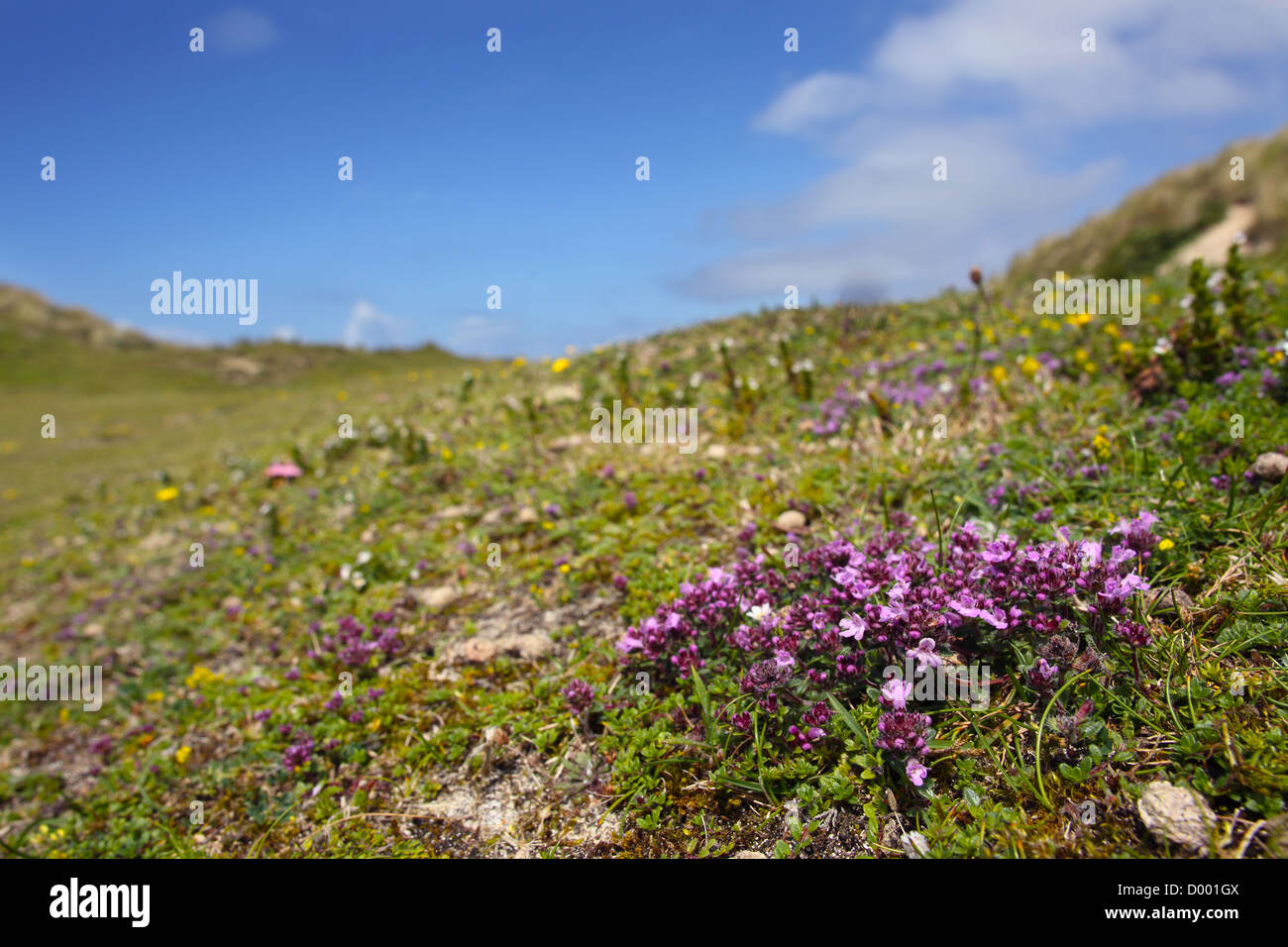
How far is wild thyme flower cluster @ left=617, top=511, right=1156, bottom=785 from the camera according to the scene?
2.81 m

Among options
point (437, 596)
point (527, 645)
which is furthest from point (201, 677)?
point (527, 645)

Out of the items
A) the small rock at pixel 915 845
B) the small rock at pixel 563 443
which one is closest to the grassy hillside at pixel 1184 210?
the small rock at pixel 563 443

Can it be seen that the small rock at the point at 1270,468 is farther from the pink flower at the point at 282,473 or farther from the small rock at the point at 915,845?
the pink flower at the point at 282,473

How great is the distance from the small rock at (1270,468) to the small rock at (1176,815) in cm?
211

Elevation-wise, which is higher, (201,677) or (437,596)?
(437,596)

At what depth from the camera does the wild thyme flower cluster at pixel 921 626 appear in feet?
9.21

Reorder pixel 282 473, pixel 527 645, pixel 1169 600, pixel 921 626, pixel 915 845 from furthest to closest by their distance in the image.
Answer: pixel 282 473 < pixel 527 645 < pixel 1169 600 < pixel 921 626 < pixel 915 845

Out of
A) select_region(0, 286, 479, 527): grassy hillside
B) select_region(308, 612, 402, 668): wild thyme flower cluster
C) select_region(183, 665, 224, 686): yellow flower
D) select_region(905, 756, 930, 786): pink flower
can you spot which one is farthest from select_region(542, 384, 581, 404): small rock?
select_region(905, 756, 930, 786): pink flower

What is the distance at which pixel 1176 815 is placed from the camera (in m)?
2.23

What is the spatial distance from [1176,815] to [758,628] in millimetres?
1716

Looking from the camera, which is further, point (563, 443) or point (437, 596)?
point (563, 443)

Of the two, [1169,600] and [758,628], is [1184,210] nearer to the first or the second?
[1169,600]
